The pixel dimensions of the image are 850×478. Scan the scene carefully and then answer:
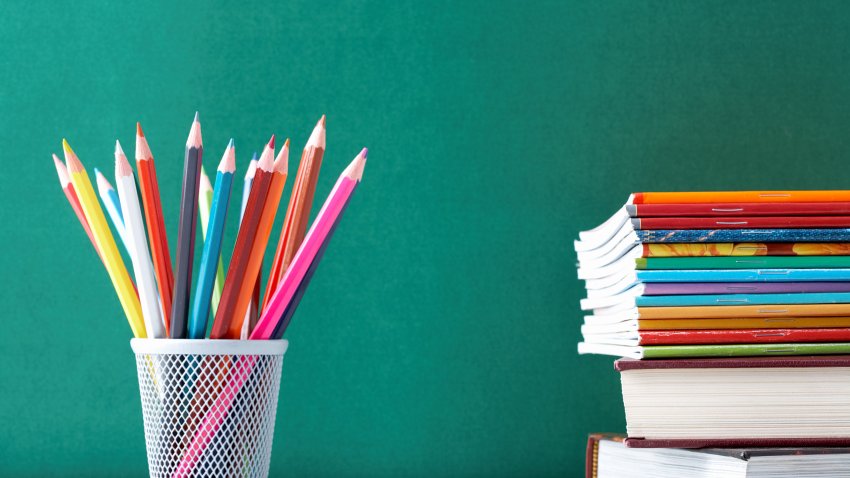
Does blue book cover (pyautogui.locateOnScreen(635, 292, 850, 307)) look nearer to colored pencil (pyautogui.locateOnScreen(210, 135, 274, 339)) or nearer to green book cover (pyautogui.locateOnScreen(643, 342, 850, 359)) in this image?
green book cover (pyautogui.locateOnScreen(643, 342, 850, 359))

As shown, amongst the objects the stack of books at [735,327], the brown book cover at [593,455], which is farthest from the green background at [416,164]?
the stack of books at [735,327]

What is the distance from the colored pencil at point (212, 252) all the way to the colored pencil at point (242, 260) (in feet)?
0.04

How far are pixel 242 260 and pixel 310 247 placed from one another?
0.05 meters

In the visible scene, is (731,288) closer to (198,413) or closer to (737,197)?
(737,197)

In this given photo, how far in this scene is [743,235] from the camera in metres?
0.75

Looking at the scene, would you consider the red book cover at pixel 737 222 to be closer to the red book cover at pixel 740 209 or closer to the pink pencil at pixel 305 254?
the red book cover at pixel 740 209

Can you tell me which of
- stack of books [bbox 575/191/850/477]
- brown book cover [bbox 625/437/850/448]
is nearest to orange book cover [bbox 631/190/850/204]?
stack of books [bbox 575/191/850/477]

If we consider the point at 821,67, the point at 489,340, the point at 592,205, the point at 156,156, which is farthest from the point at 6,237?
the point at 821,67

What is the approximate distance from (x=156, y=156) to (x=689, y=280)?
59 centimetres

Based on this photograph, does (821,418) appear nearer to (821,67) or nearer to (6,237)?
(821,67)

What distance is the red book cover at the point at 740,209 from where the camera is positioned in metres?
0.74

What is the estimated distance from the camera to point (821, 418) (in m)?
0.73

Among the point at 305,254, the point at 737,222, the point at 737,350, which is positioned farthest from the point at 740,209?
the point at 305,254

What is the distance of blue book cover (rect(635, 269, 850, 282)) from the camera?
2.41 ft
